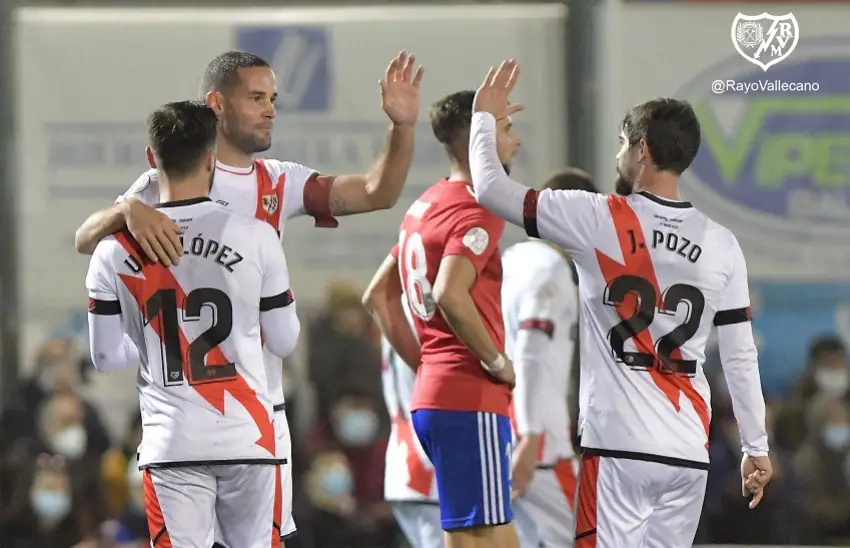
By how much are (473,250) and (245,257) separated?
102 cm

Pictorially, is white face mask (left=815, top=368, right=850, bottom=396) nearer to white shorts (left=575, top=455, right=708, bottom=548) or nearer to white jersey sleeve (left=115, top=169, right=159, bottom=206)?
white shorts (left=575, top=455, right=708, bottom=548)

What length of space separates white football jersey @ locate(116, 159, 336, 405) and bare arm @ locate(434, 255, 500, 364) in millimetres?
422

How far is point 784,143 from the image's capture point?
29.7 ft

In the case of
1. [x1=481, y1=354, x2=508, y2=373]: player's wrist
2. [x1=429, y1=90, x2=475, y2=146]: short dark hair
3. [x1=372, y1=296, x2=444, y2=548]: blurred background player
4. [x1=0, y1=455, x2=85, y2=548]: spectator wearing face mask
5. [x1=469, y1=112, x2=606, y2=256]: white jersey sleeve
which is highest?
[x1=429, y1=90, x2=475, y2=146]: short dark hair

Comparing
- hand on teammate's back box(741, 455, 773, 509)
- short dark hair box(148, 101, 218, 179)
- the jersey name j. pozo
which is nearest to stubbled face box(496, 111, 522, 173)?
the jersey name j. pozo

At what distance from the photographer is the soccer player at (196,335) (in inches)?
146

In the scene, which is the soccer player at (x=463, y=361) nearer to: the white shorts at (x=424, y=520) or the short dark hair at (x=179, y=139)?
the white shorts at (x=424, y=520)

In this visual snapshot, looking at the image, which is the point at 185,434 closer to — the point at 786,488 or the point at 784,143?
the point at 786,488

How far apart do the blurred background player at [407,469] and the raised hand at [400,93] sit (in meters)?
0.92

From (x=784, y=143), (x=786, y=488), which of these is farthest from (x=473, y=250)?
(x=784, y=143)

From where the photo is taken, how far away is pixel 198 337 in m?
3.70

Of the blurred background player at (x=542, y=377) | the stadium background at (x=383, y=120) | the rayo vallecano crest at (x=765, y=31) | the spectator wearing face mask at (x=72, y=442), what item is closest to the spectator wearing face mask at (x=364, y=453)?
the stadium background at (x=383, y=120)

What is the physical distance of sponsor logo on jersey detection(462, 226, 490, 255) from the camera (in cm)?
450

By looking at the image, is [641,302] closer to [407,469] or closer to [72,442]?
[407,469]
